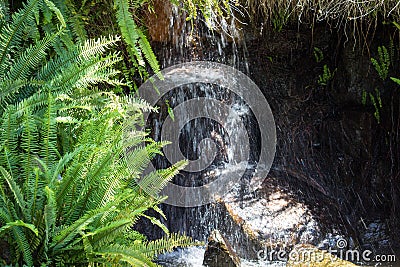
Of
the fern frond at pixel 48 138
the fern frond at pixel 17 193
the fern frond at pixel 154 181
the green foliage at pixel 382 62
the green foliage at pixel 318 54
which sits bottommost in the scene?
the fern frond at pixel 17 193

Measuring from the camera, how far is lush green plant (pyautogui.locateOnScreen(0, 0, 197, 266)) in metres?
2.29

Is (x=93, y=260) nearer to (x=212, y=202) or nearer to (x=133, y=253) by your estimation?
(x=133, y=253)

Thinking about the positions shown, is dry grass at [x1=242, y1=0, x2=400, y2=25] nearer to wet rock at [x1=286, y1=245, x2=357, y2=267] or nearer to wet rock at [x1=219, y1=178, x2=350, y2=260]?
wet rock at [x1=219, y1=178, x2=350, y2=260]

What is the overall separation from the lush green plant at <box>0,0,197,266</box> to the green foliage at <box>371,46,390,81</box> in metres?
2.79

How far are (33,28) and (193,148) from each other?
2184 mm

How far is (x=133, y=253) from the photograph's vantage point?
2.28 meters

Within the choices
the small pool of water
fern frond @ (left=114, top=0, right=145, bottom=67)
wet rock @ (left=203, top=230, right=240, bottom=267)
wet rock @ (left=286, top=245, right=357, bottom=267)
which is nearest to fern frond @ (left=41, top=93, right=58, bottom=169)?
fern frond @ (left=114, top=0, right=145, bottom=67)

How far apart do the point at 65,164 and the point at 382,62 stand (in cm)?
363

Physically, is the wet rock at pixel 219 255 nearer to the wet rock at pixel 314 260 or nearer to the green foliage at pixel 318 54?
the wet rock at pixel 314 260

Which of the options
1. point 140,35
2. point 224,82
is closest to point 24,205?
point 140,35

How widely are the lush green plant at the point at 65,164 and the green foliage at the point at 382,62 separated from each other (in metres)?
2.79

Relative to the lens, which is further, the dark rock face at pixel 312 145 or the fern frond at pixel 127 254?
the dark rock face at pixel 312 145

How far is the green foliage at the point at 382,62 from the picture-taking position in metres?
4.91

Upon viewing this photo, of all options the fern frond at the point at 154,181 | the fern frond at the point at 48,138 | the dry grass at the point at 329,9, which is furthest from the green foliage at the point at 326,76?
the fern frond at the point at 48,138
